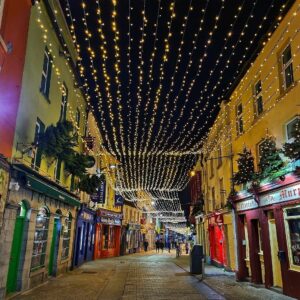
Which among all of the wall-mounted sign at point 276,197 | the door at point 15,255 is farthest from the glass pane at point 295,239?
the door at point 15,255

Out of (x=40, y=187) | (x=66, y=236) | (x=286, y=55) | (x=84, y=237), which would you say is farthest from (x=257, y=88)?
(x=84, y=237)

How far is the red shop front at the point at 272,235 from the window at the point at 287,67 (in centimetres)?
314

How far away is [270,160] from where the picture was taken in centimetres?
1072

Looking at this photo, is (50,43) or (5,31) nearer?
(5,31)

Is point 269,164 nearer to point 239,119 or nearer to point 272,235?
point 272,235

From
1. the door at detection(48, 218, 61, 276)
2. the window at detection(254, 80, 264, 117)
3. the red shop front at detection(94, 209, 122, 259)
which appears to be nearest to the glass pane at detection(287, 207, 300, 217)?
the window at detection(254, 80, 264, 117)

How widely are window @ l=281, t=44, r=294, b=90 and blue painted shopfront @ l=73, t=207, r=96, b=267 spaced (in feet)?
45.8

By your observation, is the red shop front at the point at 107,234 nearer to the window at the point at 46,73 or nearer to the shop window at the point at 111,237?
the shop window at the point at 111,237

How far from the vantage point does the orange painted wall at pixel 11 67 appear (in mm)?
9016

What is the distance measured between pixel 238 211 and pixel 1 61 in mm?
11304

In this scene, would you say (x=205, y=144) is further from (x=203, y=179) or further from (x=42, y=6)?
(x=42, y=6)

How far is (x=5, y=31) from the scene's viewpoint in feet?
29.2

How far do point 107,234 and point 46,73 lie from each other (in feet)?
71.8

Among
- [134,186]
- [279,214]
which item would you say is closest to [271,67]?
[279,214]
